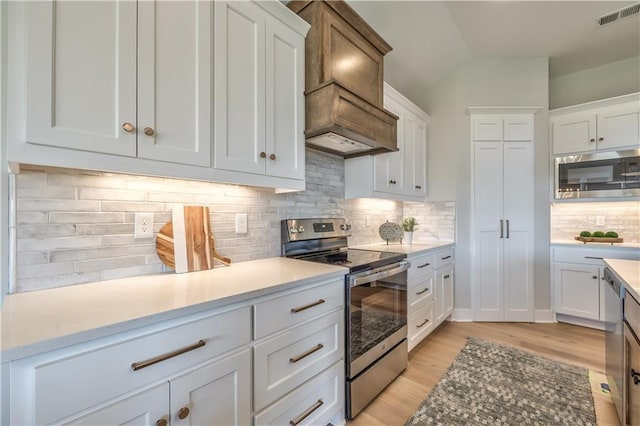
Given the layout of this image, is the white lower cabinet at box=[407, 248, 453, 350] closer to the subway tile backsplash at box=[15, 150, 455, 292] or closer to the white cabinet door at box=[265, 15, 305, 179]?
the subway tile backsplash at box=[15, 150, 455, 292]

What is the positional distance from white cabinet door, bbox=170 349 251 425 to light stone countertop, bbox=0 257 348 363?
237 millimetres

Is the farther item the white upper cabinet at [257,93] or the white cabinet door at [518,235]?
the white cabinet door at [518,235]

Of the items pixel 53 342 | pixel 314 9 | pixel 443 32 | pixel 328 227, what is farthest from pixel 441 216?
pixel 53 342

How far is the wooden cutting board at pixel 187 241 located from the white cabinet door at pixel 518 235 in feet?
10.6

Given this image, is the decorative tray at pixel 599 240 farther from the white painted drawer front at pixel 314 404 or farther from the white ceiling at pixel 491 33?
the white painted drawer front at pixel 314 404

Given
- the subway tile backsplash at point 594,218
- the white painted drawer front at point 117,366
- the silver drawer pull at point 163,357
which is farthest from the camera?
the subway tile backsplash at point 594,218

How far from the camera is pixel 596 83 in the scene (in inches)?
132

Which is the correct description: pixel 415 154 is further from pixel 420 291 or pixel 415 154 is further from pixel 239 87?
pixel 239 87

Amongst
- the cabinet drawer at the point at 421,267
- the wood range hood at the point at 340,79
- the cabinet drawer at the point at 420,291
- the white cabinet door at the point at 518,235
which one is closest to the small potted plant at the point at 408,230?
the cabinet drawer at the point at 421,267

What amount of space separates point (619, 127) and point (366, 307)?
3.52m

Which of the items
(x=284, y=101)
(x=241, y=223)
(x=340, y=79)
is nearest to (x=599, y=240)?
(x=340, y=79)

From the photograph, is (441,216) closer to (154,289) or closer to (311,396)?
(311,396)

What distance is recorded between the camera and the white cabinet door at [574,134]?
3.05 meters

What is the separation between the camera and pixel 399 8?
2439mm
